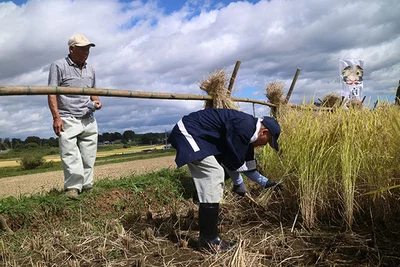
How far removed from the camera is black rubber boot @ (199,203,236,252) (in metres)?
2.64

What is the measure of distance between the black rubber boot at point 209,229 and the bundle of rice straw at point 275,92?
162 inches

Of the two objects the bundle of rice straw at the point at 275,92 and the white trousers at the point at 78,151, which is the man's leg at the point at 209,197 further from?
the bundle of rice straw at the point at 275,92

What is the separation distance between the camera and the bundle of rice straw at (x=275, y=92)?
6.42m

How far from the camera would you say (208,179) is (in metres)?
2.76

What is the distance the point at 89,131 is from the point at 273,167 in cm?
213

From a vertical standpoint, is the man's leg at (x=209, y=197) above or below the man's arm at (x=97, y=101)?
below

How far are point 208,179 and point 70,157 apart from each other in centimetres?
182

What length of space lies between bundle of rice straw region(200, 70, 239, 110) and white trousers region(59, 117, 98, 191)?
1706 millimetres

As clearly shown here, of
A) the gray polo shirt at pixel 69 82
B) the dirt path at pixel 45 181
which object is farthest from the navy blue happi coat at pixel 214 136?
the dirt path at pixel 45 181

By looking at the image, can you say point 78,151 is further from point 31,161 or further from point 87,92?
point 31,161

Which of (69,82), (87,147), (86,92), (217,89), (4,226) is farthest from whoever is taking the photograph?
(217,89)

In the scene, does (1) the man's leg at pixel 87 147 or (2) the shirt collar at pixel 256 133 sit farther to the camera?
(1) the man's leg at pixel 87 147

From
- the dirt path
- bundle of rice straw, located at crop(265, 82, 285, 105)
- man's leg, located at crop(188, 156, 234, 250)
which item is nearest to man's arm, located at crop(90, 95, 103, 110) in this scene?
the dirt path

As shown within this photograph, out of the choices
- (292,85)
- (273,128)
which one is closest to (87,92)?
(273,128)
